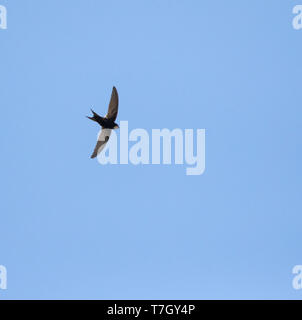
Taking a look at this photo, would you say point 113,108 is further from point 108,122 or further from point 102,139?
point 102,139

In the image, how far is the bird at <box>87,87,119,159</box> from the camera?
14953 mm

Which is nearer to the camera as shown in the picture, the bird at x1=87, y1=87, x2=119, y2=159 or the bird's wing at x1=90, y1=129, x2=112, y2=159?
the bird at x1=87, y1=87, x2=119, y2=159

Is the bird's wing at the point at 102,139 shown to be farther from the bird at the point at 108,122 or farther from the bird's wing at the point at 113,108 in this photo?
the bird's wing at the point at 113,108

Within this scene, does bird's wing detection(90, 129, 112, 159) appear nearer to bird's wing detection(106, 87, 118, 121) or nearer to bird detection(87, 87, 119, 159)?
bird detection(87, 87, 119, 159)

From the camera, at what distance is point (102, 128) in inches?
593

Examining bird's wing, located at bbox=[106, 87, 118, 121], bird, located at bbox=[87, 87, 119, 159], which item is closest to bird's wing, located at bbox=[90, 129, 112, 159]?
bird, located at bbox=[87, 87, 119, 159]

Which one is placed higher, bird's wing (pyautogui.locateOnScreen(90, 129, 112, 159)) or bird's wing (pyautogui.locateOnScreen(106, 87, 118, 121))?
bird's wing (pyautogui.locateOnScreen(106, 87, 118, 121))

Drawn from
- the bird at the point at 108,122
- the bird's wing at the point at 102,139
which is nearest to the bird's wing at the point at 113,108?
the bird at the point at 108,122

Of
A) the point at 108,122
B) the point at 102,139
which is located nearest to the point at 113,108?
the point at 108,122

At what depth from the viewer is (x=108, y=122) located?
15.0 meters

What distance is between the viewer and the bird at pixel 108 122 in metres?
15.0
